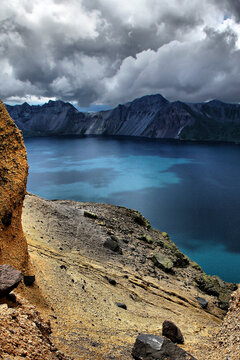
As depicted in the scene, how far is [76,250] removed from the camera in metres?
15.5

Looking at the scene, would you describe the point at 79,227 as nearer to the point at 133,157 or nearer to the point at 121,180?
the point at 121,180

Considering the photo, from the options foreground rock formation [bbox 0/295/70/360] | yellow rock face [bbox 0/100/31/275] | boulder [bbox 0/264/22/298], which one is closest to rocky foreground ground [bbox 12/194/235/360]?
yellow rock face [bbox 0/100/31/275]

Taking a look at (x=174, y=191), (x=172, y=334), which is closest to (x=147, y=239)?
(x=172, y=334)

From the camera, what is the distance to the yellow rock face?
363 inches

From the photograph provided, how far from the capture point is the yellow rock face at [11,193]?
30.2 ft

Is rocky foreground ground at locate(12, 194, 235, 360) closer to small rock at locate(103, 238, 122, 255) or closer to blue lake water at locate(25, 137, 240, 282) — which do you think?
small rock at locate(103, 238, 122, 255)

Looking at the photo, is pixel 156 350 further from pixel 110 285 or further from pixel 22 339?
pixel 110 285

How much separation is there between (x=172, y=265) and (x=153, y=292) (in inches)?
167

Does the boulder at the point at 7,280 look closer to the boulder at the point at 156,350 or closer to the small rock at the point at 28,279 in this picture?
the small rock at the point at 28,279

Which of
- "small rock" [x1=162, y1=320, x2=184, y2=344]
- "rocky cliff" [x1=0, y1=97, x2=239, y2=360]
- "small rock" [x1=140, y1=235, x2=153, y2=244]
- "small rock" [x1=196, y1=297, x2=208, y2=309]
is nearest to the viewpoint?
"rocky cliff" [x1=0, y1=97, x2=239, y2=360]

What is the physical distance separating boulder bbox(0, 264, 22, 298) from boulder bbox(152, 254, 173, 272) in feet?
42.3

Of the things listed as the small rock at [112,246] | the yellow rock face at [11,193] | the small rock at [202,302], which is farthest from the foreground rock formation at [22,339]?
the small rock at [202,302]

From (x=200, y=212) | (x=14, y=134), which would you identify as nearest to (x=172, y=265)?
(x=14, y=134)

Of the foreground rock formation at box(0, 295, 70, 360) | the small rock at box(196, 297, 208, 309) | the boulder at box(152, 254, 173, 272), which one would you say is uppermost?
the foreground rock formation at box(0, 295, 70, 360)
